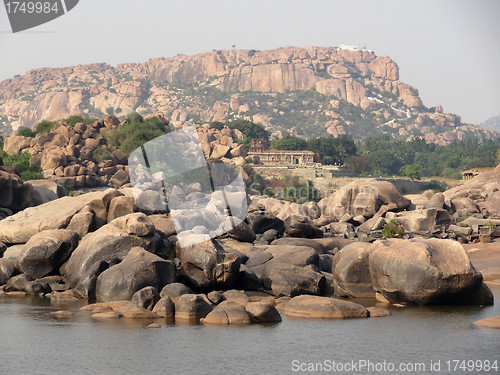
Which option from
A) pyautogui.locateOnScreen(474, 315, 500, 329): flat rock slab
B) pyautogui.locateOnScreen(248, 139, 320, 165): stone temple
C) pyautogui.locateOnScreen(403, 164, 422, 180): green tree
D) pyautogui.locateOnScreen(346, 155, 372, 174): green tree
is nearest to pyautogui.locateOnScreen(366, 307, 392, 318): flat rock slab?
pyautogui.locateOnScreen(474, 315, 500, 329): flat rock slab

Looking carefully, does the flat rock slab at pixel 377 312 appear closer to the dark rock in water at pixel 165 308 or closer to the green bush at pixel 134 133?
the dark rock in water at pixel 165 308

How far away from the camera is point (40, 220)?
86.1ft

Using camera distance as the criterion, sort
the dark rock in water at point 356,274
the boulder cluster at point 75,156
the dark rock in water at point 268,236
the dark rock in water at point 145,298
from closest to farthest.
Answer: the dark rock in water at point 145,298 → the dark rock in water at point 356,274 → the dark rock in water at point 268,236 → the boulder cluster at point 75,156

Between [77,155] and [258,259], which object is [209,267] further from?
[77,155]

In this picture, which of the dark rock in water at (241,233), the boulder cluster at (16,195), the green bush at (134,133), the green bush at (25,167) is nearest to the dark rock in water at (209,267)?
the dark rock in water at (241,233)

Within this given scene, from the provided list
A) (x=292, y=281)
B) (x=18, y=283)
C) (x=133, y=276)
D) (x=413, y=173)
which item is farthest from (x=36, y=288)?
(x=413, y=173)

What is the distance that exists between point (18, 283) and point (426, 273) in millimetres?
13378

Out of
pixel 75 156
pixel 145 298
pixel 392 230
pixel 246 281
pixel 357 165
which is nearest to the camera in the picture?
pixel 145 298

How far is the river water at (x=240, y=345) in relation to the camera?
47.9 feet

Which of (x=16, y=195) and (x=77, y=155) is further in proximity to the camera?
(x=77, y=155)

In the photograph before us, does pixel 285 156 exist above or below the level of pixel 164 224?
above

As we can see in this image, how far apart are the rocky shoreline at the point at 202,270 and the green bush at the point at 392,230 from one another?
7.84 metres

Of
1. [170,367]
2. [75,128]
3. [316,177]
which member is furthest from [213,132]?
[170,367]

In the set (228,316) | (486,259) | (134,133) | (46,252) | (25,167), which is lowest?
(486,259)
